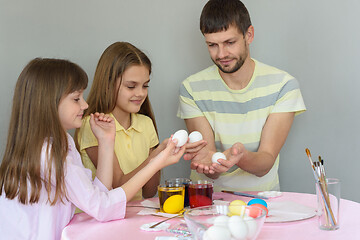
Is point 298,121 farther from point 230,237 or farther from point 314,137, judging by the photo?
point 230,237

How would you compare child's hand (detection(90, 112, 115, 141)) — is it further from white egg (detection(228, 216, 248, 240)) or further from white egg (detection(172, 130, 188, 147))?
white egg (detection(228, 216, 248, 240))

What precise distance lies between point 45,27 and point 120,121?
698 millimetres

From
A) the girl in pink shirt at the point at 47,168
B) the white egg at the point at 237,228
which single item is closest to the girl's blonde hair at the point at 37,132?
the girl in pink shirt at the point at 47,168

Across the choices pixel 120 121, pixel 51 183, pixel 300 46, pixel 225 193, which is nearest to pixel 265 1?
pixel 300 46

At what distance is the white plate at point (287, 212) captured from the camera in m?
1.30

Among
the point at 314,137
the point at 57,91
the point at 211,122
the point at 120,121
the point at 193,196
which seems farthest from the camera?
the point at 314,137

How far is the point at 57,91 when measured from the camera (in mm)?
1571

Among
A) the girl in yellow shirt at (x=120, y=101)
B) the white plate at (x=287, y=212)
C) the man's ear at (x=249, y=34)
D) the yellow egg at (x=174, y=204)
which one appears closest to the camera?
the white plate at (x=287, y=212)

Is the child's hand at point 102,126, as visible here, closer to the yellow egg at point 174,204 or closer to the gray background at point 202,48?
the yellow egg at point 174,204

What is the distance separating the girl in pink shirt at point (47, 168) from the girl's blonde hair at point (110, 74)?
1.13 ft

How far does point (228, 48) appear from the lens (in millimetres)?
2131

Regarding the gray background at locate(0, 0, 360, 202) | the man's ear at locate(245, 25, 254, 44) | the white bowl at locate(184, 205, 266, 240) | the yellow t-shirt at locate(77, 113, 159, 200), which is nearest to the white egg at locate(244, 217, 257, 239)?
the white bowl at locate(184, 205, 266, 240)

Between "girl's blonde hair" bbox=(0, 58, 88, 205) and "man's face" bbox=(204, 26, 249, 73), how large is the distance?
0.74 metres

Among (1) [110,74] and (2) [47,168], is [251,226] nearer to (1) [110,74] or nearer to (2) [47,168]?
(2) [47,168]
